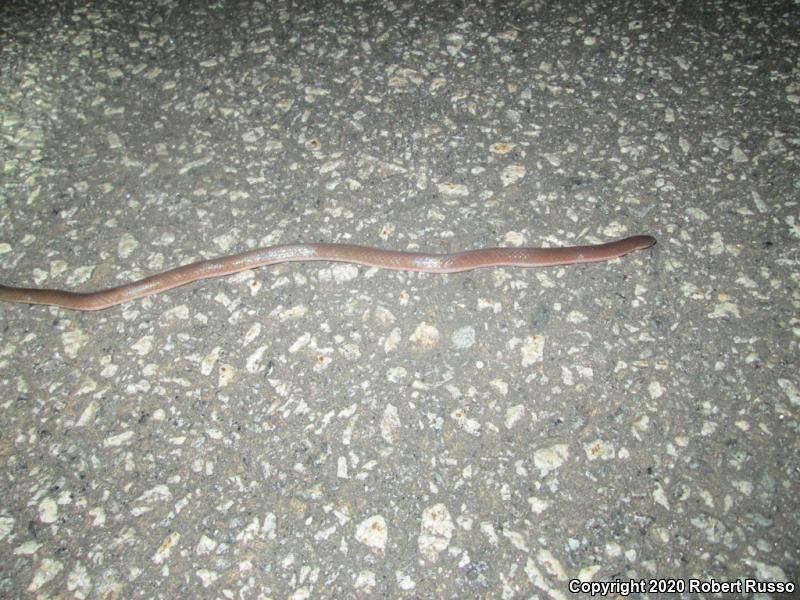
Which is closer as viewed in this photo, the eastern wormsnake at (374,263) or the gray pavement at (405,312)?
the gray pavement at (405,312)

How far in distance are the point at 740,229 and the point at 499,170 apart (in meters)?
1.37

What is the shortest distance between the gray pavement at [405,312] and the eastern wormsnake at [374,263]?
73 millimetres

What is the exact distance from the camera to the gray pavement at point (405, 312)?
2.05 meters

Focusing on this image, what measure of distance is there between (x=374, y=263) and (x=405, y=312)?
1.08ft

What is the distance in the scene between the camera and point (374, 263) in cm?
282

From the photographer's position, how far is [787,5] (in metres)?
3.88

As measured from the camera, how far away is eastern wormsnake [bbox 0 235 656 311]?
276 cm

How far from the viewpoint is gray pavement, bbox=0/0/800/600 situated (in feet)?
6.72

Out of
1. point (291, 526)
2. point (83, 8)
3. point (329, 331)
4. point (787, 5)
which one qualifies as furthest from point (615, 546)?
point (83, 8)

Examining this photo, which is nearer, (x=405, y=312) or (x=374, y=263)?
(x=405, y=312)

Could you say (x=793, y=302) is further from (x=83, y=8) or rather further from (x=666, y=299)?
(x=83, y=8)

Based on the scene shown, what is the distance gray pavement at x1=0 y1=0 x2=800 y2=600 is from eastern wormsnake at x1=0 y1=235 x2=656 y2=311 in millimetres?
73

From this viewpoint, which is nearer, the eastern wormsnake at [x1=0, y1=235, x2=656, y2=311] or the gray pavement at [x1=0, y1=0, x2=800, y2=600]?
the gray pavement at [x1=0, y1=0, x2=800, y2=600]

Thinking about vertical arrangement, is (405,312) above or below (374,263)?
below
